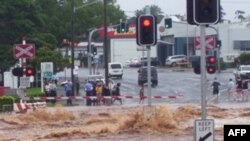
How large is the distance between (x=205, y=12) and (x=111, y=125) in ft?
52.8

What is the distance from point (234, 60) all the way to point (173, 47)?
26.1 m

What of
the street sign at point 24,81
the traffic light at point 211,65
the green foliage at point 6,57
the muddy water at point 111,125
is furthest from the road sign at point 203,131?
the green foliage at point 6,57

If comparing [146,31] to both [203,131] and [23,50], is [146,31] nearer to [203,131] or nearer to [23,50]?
[203,131]

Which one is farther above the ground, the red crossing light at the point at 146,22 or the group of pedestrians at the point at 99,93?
the red crossing light at the point at 146,22

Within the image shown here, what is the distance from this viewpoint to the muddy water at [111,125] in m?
27.4

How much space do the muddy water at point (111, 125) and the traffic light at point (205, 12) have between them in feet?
39.1

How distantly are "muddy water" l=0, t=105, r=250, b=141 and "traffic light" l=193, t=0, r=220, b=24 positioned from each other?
1192 cm

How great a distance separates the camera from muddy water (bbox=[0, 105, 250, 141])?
2742cm

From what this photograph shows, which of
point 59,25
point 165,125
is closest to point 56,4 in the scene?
point 59,25

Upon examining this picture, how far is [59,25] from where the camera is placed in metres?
99.0

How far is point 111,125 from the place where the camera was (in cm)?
3011

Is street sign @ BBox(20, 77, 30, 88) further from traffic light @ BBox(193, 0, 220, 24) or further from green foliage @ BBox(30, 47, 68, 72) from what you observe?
green foliage @ BBox(30, 47, 68, 72)

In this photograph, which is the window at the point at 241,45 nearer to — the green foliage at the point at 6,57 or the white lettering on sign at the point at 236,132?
the green foliage at the point at 6,57

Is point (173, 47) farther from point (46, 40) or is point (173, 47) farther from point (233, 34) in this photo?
point (46, 40)
